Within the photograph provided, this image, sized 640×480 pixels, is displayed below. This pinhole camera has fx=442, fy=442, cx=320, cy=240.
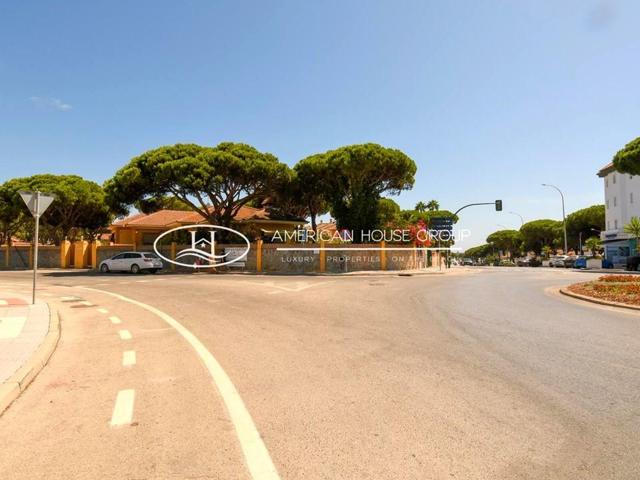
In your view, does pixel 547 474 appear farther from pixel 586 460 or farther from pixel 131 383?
pixel 131 383

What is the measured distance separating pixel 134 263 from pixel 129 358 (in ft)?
90.4

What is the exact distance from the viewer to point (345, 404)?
13.9 feet

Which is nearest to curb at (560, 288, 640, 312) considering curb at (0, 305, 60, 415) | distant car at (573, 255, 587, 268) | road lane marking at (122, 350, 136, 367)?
road lane marking at (122, 350, 136, 367)

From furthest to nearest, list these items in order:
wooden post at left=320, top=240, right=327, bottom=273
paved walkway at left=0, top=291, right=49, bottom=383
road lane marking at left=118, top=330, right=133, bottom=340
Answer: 1. wooden post at left=320, top=240, right=327, bottom=273
2. road lane marking at left=118, top=330, right=133, bottom=340
3. paved walkway at left=0, top=291, right=49, bottom=383

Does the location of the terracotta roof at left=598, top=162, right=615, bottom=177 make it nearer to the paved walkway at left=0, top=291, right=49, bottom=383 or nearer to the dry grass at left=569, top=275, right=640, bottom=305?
the dry grass at left=569, top=275, right=640, bottom=305

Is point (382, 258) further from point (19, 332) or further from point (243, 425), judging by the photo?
point (243, 425)

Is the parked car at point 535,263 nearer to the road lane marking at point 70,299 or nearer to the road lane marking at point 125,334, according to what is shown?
the road lane marking at point 70,299

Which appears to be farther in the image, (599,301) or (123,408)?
(599,301)

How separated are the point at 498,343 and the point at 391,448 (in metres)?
4.37

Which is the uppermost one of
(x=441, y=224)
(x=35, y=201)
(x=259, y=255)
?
(x=441, y=224)

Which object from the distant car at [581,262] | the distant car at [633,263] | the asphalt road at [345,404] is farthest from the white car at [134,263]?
the distant car at [581,262]

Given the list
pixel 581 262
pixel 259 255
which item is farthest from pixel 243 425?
pixel 581 262

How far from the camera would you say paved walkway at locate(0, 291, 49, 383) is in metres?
5.59

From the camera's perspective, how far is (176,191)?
32.4 metres
